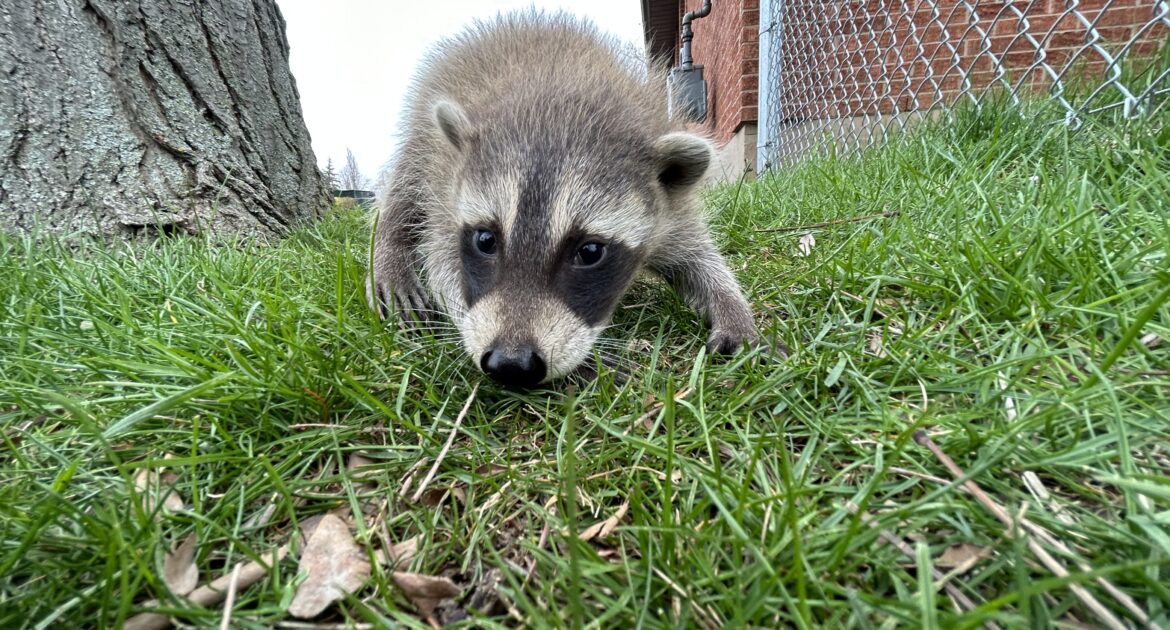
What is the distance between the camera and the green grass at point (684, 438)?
106cm

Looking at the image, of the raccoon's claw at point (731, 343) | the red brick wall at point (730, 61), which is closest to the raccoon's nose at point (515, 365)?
the raccoon's claw at point (731, 343)

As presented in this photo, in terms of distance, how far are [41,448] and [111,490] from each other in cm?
26

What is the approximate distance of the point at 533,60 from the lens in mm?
3354

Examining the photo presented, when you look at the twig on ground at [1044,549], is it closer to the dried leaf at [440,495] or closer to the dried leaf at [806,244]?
the dried leaf at [440,495]

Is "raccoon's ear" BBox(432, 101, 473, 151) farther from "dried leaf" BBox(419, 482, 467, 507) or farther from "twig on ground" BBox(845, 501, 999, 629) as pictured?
"twig on ground" BBox(845, 501, 999, 629)

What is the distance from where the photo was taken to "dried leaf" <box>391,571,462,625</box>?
3.87 ft

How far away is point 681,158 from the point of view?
8.94 feet

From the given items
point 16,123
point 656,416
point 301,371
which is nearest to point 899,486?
point 656,416

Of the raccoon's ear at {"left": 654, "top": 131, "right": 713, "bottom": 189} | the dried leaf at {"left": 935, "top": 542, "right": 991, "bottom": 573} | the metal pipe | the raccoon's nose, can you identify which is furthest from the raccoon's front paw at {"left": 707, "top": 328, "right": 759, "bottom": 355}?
the metal pipe

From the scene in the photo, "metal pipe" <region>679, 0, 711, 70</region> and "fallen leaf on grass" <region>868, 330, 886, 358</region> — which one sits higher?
"metal pipe" <region>679, 0, 711, 70</region>

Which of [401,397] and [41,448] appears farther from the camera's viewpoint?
[401,397]

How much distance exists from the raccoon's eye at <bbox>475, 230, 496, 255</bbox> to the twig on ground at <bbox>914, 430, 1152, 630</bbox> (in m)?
1.65

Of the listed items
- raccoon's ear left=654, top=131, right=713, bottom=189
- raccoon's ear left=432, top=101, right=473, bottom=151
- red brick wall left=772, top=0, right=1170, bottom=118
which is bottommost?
raccoon's ear left=654, top=131, right=713, bottom=189

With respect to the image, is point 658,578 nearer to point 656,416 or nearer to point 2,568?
point 656,416
